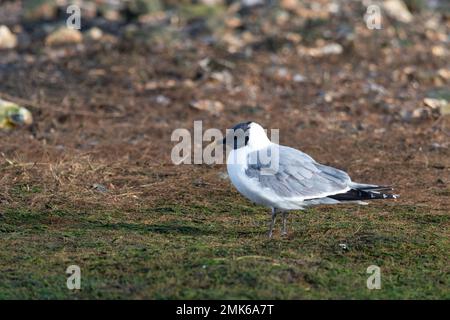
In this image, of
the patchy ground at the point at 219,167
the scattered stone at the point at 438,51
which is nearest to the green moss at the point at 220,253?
the patchy ground at the point at 219,167

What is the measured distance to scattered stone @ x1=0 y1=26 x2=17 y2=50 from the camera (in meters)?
13.1

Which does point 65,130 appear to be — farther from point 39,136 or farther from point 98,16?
point 98,16

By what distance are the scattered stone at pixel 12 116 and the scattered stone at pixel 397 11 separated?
6.67 m

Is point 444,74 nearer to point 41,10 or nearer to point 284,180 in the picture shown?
point 284,180

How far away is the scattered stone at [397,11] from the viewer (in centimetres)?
1374

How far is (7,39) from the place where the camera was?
1322 cm

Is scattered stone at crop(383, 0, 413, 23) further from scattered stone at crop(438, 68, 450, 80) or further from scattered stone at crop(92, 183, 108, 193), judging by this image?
scattered stone at crop(92, 183, 108, 193)

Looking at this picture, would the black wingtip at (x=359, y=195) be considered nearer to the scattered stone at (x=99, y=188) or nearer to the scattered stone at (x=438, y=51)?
the scattered stone at (x=99, y=188)

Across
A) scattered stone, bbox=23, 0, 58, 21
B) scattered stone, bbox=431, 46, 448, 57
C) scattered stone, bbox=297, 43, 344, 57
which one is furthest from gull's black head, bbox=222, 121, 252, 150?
scattered stone, bbox=23, 0, 58, 21

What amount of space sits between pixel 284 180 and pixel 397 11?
878 cm

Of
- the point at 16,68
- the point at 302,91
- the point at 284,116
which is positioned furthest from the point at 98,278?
the point at 16,68

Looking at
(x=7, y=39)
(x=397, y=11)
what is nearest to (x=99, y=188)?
(x=7, y=39)

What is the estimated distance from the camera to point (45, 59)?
40.7ft
